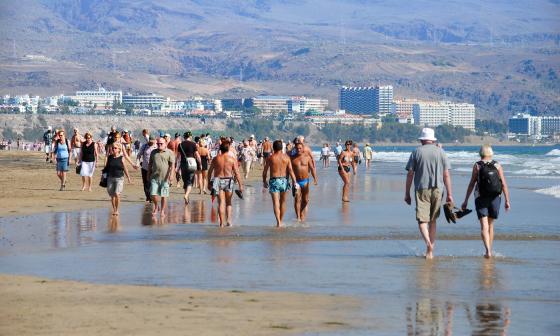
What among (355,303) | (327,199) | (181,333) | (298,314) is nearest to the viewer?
(181,333)

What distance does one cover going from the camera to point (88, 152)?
89.5 ft

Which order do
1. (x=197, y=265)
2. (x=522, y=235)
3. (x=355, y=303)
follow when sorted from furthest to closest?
1. (x=522, y=235)
2. (x=197, y=265)
3. (x=355, y=303)

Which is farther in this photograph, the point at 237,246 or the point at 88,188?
the point at 88,188

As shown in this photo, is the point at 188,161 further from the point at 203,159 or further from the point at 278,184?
the point at 278,184

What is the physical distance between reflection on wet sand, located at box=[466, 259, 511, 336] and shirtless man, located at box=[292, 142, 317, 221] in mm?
7389

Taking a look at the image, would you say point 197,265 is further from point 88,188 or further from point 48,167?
point 48,167

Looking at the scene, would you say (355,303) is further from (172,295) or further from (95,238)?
(95,238)

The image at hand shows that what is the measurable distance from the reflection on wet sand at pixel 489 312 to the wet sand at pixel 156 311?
1.03 m

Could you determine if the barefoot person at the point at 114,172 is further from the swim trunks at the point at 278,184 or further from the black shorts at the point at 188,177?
the swim trunks at the point at 278,184

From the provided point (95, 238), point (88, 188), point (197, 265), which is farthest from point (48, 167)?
point (197, 265)

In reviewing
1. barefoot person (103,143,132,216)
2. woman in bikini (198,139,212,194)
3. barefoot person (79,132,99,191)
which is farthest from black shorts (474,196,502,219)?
barefoot person (79,132,99,191)

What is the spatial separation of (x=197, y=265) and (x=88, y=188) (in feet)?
51.7

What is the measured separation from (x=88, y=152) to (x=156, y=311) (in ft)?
56.6

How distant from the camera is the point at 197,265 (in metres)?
13.8
